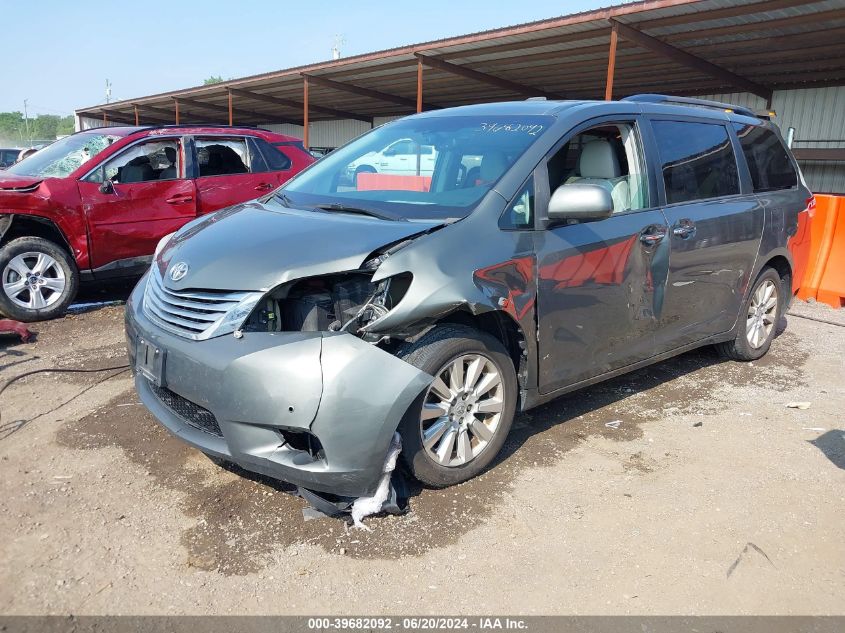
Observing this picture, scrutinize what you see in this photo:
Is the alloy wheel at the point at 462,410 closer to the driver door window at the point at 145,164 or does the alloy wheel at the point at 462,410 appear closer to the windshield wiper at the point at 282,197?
the windshield wiper at the point at 282,197

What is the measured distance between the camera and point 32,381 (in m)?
4.48

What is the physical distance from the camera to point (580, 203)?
126 inches

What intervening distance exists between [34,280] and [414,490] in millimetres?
4763

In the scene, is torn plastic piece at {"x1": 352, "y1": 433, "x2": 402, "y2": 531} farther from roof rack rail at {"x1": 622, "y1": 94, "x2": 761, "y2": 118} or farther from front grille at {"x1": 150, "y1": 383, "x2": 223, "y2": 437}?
roof rack rail at {"x1": 622, "y1": 94, "x2": 761, "y2": 118}

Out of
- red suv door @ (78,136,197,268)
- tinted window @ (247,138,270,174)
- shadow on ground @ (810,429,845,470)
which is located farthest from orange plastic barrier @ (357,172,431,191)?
tinted window @ (247,138,270,174)

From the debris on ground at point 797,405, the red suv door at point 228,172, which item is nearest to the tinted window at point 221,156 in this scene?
the red suv door at point 228,172

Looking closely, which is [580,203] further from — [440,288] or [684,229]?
[684,229]

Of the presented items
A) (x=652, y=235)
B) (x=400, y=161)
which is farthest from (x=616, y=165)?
(x=400, y=161)

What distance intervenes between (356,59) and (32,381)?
1405 centimetres

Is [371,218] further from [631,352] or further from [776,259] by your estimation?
[776,259]

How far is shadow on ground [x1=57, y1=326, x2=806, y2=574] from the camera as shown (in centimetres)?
272

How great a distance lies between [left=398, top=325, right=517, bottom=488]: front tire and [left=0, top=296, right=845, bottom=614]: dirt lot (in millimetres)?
170

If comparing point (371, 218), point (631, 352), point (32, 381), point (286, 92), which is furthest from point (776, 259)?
point (286, 92)

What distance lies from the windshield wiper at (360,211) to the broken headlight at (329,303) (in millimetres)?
432
